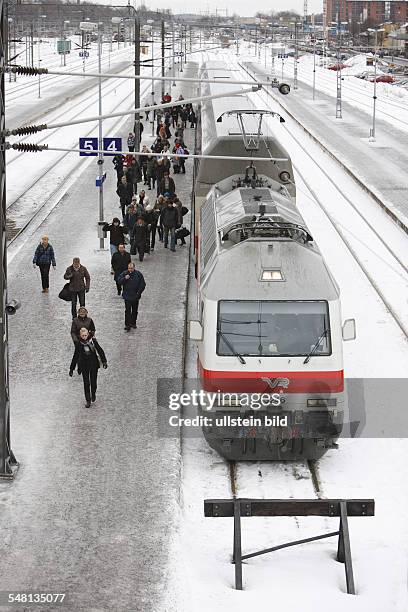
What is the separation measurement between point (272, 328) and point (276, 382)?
2.37 ft

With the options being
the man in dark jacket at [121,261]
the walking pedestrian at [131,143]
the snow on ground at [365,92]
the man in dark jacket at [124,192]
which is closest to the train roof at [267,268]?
the man in dark jacket at [121,261]

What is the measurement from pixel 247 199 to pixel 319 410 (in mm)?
4861

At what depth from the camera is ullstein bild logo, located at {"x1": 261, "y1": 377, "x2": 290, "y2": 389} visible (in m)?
14.1

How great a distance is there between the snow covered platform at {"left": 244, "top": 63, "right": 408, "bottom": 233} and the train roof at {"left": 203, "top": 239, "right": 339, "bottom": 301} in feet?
56.6

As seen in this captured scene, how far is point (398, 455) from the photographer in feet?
49.2

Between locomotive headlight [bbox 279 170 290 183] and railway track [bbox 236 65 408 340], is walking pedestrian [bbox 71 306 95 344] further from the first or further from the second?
locomotive headlight [bbox 279 170 290 183]

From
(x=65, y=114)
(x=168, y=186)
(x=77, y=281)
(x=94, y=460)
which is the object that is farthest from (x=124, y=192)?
(x=65, y=114)

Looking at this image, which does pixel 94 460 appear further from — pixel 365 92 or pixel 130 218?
pixel 365 92

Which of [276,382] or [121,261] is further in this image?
[121,261]

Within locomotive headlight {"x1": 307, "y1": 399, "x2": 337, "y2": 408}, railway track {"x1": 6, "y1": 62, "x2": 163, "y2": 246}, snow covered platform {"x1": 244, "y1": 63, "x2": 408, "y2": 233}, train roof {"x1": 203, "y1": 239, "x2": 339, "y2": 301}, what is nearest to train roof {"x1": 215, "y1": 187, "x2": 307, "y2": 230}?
train roof {"x1": 203, "y1": 239, "x2": 339, "y2": 301}

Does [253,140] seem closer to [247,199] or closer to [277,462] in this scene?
[247,199]

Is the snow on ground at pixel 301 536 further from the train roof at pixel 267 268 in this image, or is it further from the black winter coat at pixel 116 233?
the black winter coat at pixel 116 233

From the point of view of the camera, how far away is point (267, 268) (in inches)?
581

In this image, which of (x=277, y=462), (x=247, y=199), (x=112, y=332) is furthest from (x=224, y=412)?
(x=112, y=332)
